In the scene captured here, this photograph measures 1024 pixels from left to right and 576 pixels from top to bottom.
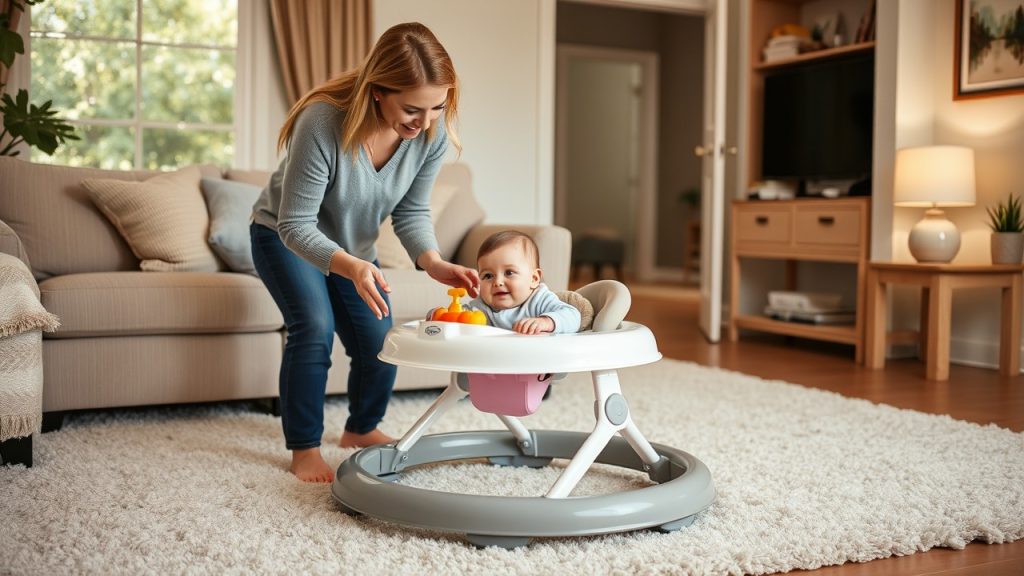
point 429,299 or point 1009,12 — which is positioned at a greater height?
point 1009,12

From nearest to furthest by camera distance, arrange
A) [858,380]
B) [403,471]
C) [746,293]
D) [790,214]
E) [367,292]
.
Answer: [367,292], [403,471], [858,380], [790,214], [746,293]

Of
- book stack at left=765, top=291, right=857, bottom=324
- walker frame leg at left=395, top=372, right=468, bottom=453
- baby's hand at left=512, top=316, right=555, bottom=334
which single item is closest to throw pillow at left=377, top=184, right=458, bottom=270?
walker frame leg at left=395, top=372, right=468, bottom=453

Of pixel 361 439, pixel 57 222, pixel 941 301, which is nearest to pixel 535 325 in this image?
pixel 361 439

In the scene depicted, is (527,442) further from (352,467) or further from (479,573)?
(479,573)

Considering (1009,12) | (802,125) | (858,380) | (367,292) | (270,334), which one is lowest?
(858,380)

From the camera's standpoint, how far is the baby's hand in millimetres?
1835

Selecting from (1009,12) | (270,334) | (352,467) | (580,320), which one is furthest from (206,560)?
(1009,12)

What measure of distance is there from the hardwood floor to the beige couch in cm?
128

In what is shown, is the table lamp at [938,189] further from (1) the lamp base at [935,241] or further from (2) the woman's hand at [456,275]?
(2) the woman's hand at [456,275]

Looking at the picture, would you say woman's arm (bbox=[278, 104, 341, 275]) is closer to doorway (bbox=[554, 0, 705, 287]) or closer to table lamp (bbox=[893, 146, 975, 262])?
table lamp (bbox=[893, 146, 975, 262])

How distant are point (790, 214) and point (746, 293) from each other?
0.71 m

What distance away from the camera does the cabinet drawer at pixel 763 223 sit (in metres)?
4.89

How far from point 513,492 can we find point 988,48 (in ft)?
11.0

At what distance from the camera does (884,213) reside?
14.5 ft
